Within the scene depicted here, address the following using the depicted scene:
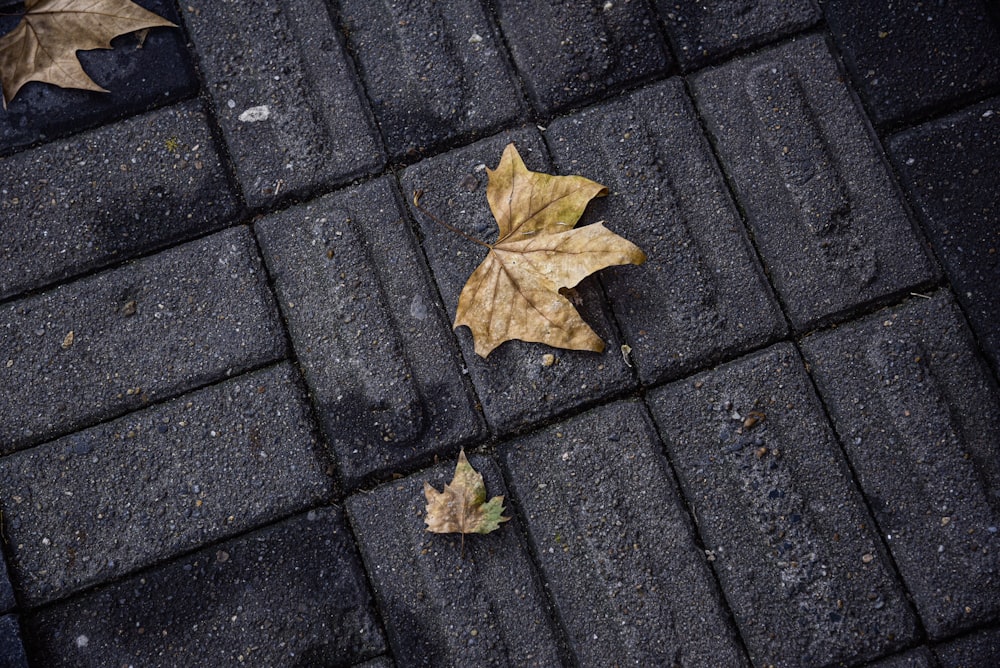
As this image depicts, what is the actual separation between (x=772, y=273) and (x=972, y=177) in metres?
0.63

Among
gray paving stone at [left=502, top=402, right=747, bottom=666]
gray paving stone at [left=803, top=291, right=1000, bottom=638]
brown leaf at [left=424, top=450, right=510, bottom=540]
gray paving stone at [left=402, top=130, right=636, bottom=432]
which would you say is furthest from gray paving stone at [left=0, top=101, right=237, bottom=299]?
gray paving stone at [left=803, top=291, right=1000, bottom=638]

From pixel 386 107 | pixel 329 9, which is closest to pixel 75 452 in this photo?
pixel 386 107

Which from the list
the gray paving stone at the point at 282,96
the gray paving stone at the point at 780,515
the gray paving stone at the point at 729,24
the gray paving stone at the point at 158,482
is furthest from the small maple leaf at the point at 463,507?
the gray paving stone at the point at 729,24

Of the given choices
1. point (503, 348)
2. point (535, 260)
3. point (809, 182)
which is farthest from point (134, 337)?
point (809, 182)

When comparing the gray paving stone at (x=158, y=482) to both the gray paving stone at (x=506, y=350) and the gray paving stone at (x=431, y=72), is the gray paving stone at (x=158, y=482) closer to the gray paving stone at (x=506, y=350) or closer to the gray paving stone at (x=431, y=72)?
the gray paving stone at (x=506, y=350)

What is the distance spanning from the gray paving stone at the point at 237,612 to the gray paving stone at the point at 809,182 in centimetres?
145

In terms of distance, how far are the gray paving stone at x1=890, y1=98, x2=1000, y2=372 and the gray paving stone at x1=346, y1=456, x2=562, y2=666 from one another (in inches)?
55.0

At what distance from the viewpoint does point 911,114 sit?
2064 millimetres

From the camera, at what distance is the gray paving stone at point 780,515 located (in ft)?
6.22

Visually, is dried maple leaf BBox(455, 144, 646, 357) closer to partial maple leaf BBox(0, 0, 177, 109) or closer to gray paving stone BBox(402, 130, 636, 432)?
gray paving stone BBox(402, 130, 636, 432)

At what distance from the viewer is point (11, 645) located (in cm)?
195

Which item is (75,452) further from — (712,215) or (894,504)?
(894,504)

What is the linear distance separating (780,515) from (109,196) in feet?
6.94

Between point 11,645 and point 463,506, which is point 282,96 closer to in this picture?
point 463,506
